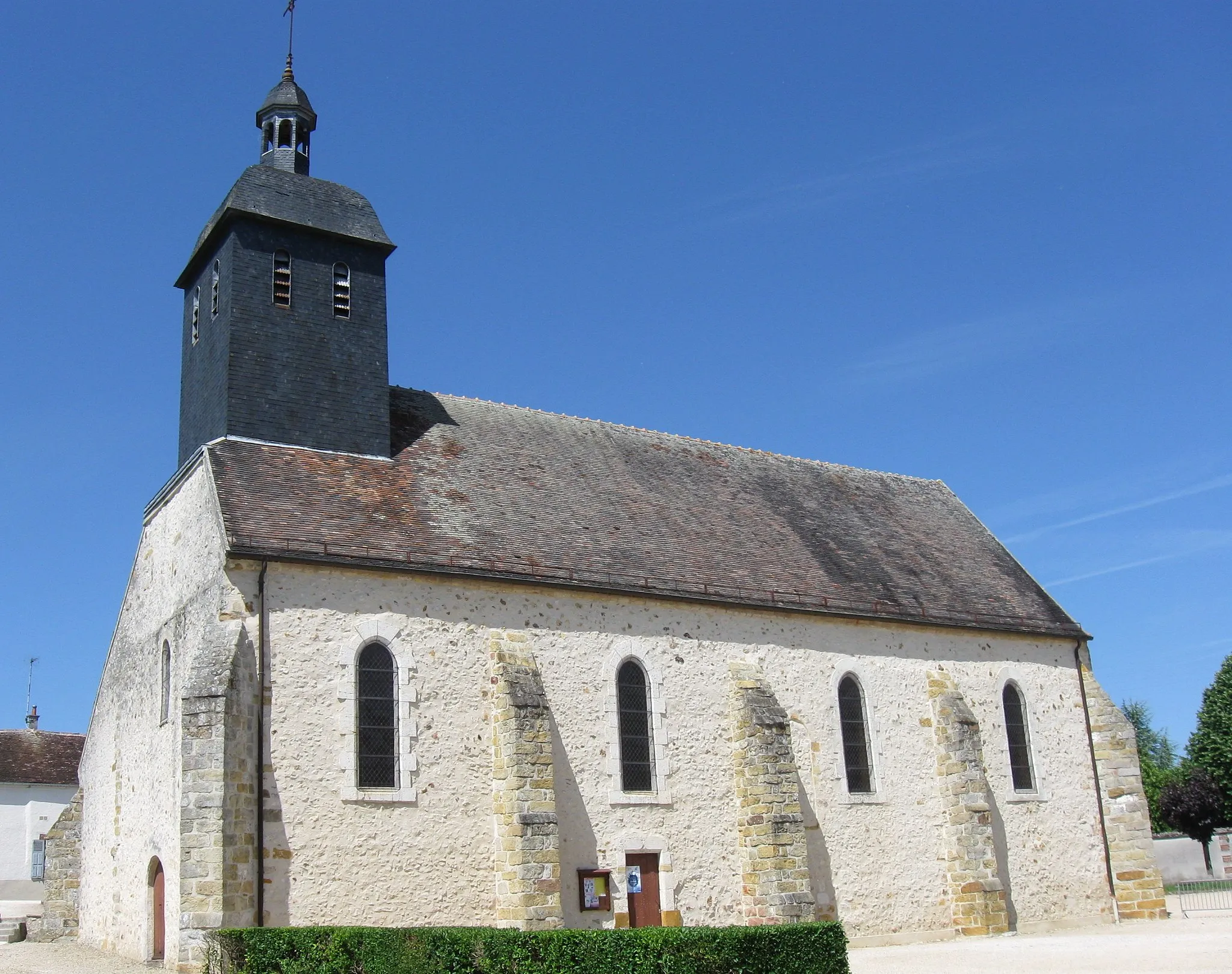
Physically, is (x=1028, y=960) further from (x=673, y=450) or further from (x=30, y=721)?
(x=30, y=721)

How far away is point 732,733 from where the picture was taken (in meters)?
18.2

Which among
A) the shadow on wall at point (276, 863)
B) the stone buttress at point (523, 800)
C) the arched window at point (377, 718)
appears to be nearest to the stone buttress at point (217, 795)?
the shadow on wall at point (276, 863)

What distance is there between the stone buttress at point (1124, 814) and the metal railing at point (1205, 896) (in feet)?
3.31

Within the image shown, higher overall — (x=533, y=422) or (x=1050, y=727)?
(x=533, y=422)

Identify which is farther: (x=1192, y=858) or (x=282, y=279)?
(x=1192, y=858)

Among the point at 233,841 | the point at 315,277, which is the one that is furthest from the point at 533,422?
the point at 233,841

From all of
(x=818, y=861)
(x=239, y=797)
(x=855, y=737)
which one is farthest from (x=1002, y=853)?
(x=239, y=797)

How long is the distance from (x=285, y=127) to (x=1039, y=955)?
17.7 m

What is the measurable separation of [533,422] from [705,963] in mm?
12697

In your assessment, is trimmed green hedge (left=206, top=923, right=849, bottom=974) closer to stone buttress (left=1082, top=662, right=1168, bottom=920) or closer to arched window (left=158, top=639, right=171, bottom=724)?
arched window (left=158, top=639, right=171, bottom=724)

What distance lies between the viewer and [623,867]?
16.6 metres

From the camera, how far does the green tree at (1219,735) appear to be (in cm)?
3347

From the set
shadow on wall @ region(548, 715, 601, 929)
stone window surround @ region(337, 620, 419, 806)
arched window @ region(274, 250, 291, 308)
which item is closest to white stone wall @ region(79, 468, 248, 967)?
stone window surround @ region(337, 620, 419, 806)

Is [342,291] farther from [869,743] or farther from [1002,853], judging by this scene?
[1002,853]
